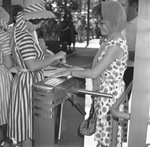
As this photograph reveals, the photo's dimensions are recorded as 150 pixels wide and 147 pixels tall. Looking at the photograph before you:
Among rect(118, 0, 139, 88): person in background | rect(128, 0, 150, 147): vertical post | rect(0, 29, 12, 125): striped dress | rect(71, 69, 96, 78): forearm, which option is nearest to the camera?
rect(128, 0, 150, 147): vertical post

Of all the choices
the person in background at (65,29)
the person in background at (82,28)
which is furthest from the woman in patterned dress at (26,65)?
the person in background at (82,28)

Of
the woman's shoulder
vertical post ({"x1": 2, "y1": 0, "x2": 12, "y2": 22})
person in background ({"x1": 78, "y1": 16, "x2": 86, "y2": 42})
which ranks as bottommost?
person in background ({"x1": 78, "y1": 16, "x2": 86, "y2": 42})

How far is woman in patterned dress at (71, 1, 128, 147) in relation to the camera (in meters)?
1.65

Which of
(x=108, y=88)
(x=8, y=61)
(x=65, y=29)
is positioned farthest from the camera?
(x=65, y=29)

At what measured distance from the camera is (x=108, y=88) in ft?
5.94

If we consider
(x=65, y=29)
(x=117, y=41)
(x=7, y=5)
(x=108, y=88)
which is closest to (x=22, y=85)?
(x=108, y=88)

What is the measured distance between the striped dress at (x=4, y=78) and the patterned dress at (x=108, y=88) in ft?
2.48

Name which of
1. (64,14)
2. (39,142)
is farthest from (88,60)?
(39,142)

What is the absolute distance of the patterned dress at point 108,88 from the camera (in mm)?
1739

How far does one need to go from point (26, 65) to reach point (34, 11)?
38 centimetres

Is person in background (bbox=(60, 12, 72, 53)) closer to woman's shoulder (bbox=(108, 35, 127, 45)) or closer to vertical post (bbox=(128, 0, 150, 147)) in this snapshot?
woman's shoulder (bbox=(108, 35, 127, 45))

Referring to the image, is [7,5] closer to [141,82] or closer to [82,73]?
[82,73]

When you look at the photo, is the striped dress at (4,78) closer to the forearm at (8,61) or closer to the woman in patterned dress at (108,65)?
the forearm at (8,61)

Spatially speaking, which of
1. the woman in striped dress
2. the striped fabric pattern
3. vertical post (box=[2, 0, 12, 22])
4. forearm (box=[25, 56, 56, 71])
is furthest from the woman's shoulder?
vertical post (box=[2, 0, 12, 22])
